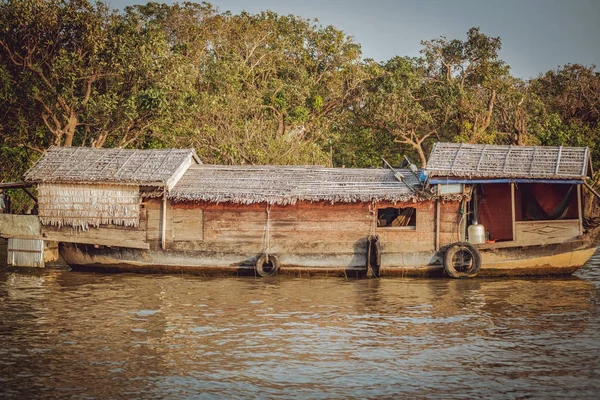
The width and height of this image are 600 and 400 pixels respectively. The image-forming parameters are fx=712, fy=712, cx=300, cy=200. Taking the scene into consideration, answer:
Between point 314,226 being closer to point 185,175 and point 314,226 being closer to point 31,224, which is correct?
point 185,175

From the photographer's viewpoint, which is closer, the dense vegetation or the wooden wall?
the wooden wall

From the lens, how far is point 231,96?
25.3 m

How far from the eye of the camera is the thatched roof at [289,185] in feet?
51.2

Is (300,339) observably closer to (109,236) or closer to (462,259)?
(462,259)

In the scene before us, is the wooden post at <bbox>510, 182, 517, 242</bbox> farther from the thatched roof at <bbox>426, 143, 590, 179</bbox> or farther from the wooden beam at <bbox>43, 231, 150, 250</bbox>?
the wooden beam at <bbox>43, 231, 150, 250</bbox>

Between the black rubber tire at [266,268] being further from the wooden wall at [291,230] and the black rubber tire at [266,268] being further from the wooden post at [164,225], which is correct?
the wooden post at [164,225]

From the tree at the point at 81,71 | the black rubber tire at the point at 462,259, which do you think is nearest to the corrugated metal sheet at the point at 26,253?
the tree at the point at 81,71

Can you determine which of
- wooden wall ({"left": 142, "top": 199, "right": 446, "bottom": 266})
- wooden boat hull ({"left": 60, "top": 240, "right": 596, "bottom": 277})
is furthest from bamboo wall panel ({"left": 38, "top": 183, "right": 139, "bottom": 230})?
wooden boat hull ({"left": 60, "top": 240, "right": 596, "bottom": 277})

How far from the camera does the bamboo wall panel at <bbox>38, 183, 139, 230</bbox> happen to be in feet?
53.1

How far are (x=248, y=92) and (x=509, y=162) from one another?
14.5m

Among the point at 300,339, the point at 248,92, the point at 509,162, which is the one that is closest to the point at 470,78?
the point at 248,92

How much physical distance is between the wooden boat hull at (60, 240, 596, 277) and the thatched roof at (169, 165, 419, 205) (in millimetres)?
1322

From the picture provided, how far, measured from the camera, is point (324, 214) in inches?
628

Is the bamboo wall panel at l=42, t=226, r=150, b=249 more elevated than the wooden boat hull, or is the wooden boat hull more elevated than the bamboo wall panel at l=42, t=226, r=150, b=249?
the bamboo wall panel at l=42, t=226, r=150, b=249
